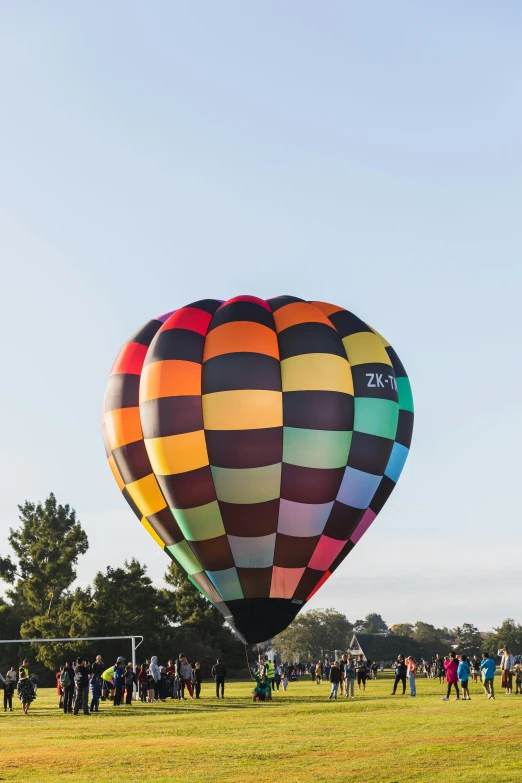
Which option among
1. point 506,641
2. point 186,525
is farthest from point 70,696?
point 506,641

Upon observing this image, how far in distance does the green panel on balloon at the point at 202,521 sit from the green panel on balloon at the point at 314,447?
234cm

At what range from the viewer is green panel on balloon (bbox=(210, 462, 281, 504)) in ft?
78.8

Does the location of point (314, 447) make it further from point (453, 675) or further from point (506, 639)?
point (506, 639)

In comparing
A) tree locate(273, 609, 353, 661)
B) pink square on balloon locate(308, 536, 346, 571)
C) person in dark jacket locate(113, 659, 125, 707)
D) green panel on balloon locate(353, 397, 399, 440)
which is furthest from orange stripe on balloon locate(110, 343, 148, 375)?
tree locate(273, 609, 353, 661)

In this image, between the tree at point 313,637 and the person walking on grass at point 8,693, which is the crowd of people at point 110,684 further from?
the tree at point 313,637

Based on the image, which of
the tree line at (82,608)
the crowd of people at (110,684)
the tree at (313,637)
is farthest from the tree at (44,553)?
the tree at (313,637)

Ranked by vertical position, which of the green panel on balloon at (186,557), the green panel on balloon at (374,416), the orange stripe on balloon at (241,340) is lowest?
the green panel on balloon at (186,557)

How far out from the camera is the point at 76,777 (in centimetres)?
1187

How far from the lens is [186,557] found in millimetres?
25859

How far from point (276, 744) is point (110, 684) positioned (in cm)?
1447

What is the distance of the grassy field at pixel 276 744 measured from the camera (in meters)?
11.8

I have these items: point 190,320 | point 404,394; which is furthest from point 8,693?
point 404,394

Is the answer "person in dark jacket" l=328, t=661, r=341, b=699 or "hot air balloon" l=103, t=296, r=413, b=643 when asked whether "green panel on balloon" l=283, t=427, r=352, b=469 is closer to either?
"hot air balloon" l=103, t=296, r=413, b=643

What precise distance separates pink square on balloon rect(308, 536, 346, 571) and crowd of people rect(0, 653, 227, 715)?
518 centimetres
